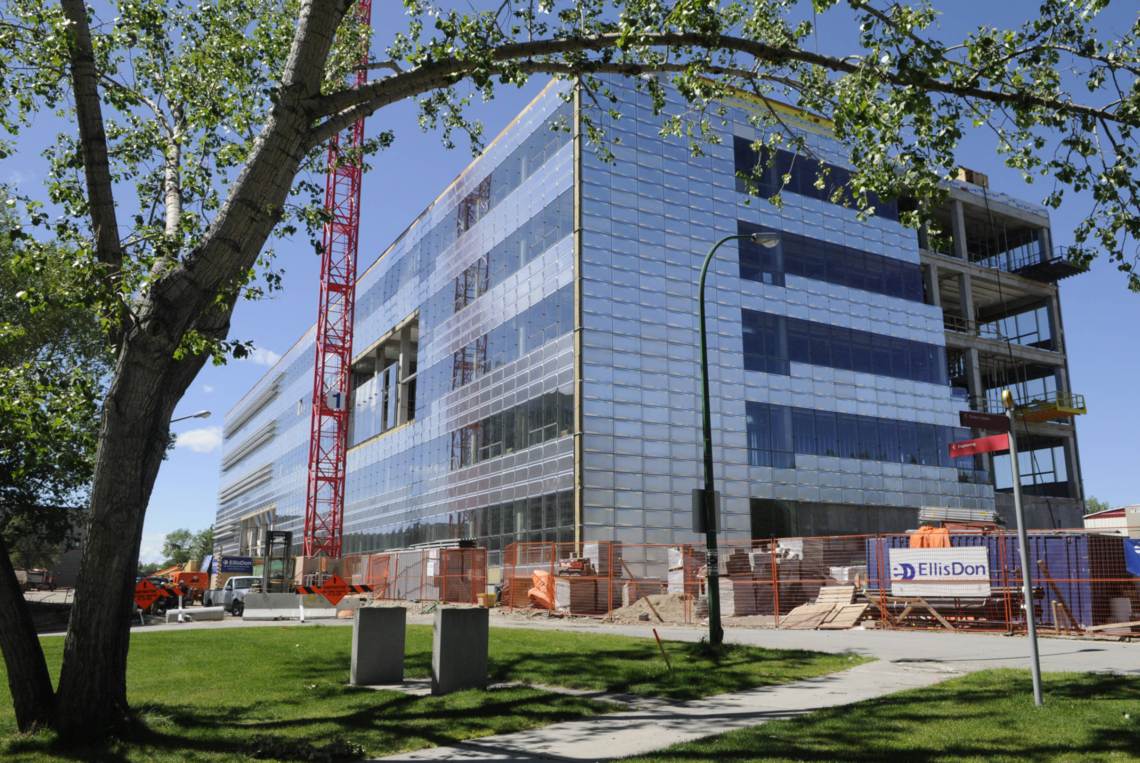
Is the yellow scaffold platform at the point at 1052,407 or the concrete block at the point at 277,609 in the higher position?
the yellow scaffold platform at the point at 1052,407

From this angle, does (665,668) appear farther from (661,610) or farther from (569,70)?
(661,610)

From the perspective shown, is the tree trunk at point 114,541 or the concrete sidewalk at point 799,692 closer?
the concrete sidewalk at point 799,692

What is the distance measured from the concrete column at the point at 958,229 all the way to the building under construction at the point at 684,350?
190 millimetres

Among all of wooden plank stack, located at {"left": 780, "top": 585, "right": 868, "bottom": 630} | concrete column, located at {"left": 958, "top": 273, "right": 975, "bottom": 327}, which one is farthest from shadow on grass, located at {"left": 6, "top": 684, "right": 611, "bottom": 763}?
concrete column, located at {"left": 958, "top": 273, "right": 975, "bottom": 327}

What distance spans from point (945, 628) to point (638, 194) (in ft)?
74.4

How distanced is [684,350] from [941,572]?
17999mm

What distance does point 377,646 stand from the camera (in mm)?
11875

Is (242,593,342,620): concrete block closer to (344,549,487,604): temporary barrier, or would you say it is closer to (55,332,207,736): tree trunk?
(344,549,487,604): temporary barrier

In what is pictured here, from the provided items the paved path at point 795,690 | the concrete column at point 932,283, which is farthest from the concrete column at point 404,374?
the paved path at point 795,690

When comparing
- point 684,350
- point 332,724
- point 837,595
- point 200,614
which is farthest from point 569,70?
point 200,614

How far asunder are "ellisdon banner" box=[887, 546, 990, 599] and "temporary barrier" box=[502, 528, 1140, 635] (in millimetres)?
22

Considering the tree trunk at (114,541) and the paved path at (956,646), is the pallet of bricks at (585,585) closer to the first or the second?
the paved path at (956,646)

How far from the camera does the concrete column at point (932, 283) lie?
1853 inches

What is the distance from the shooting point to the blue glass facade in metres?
34.6
